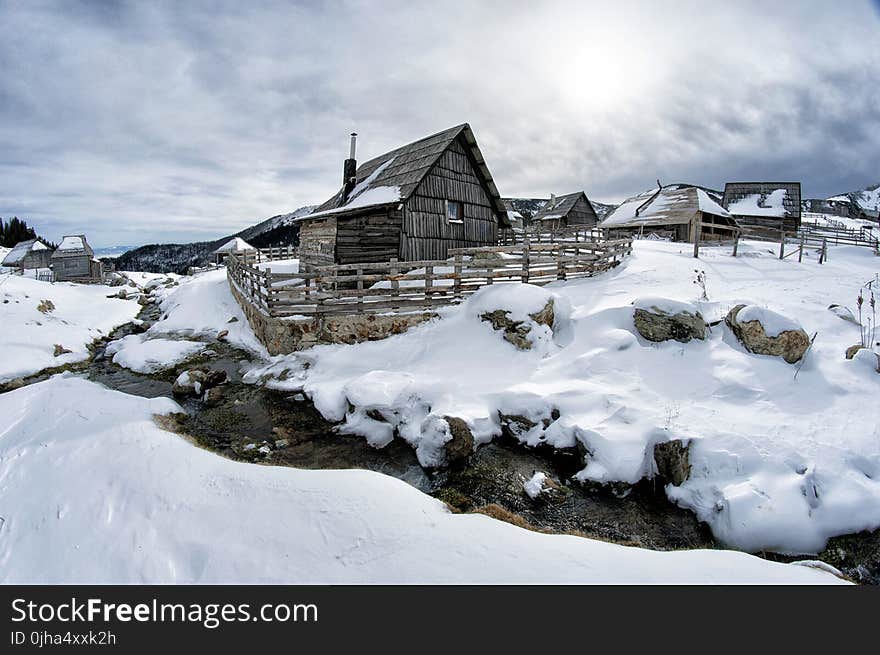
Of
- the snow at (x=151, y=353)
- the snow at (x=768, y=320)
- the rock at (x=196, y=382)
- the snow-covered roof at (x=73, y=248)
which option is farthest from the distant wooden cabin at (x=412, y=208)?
the snow-covered roof at (x=73, y=248)

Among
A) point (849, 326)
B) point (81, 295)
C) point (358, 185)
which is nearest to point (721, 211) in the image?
point (849, 326)

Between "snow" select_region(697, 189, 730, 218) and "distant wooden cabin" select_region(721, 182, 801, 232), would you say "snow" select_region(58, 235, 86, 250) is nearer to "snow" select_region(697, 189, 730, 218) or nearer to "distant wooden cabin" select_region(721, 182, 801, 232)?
"snow" select_region(697, 189, 730, 218)

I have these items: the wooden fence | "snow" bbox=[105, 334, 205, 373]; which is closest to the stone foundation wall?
the wooden fence

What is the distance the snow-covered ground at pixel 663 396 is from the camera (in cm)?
594

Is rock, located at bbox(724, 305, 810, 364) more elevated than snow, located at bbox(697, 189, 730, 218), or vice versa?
snow, located at bbox(697, 189, 730, 218)

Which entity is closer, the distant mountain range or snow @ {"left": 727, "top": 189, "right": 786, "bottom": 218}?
snow @ {"left": 727, "top": 189, "right": 786, "bottom": 218}

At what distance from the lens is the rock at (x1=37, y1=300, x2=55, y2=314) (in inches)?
734

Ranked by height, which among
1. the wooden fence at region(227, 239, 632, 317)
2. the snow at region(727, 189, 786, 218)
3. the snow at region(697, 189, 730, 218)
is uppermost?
the snow at region(727, 189, 786, 218)

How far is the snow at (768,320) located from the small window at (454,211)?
12615 mm

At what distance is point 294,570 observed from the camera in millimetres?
4055

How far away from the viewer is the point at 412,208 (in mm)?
17328

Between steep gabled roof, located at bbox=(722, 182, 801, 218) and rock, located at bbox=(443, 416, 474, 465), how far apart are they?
44573 mm

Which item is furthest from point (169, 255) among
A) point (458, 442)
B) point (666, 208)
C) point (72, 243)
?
point (458, 442)

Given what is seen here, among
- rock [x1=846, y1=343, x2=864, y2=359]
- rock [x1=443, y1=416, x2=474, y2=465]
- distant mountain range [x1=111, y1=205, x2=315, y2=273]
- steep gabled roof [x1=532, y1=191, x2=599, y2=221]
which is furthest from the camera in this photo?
distant mountain range [x1=111, y1=205, x2=315, y2=273]
